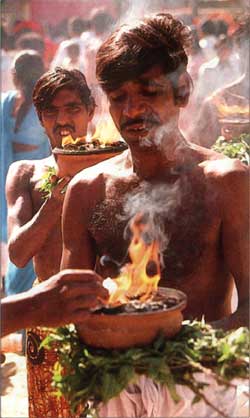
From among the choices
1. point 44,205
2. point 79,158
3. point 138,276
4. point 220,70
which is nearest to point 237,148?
point 44,205

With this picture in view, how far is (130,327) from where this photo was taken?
2.70 metres

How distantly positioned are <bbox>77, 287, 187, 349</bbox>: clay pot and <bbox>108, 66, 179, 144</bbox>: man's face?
0.74 m

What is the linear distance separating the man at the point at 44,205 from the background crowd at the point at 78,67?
0.75 feet

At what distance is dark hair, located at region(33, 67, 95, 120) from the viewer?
198 inches

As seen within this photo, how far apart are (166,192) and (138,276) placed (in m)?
0.47

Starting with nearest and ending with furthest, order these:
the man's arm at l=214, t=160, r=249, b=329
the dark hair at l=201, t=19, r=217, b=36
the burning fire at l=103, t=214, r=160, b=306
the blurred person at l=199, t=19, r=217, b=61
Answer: the burning fire at l=103, t=214, r=160, b=306
the man's arm at l=214, t=160, r=249, b=329
the blurred person at l=199, t=19, r=217, b=61
the dark hair at l=201, t=19, r=217, b=36

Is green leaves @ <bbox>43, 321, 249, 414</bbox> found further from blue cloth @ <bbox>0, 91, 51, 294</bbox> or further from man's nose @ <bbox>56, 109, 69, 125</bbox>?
blue cloth @ <bbox>0, 91, 51, 294</bbox>

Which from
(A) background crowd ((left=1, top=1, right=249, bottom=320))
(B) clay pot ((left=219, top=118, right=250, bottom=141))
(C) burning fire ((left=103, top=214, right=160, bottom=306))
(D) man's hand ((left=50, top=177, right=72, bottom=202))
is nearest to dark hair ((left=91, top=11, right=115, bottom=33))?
(A) background crowd ((left=1, top=1, right=249, bottom=320))

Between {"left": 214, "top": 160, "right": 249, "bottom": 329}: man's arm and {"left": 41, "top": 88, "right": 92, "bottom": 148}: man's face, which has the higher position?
{"left": 41, "top": 88, "right": 92, "bottom": 148}: man's face

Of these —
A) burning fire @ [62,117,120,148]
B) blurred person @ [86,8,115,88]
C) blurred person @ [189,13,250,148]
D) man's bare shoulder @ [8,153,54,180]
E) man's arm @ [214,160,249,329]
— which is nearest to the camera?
man's arm @ [214,160,249,329]

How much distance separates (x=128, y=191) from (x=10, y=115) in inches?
204

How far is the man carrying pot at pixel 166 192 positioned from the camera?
10.4 feet

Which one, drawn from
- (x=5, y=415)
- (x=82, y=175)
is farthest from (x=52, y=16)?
(x=82, y=175)

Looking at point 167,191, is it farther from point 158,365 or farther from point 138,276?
point 158,365
